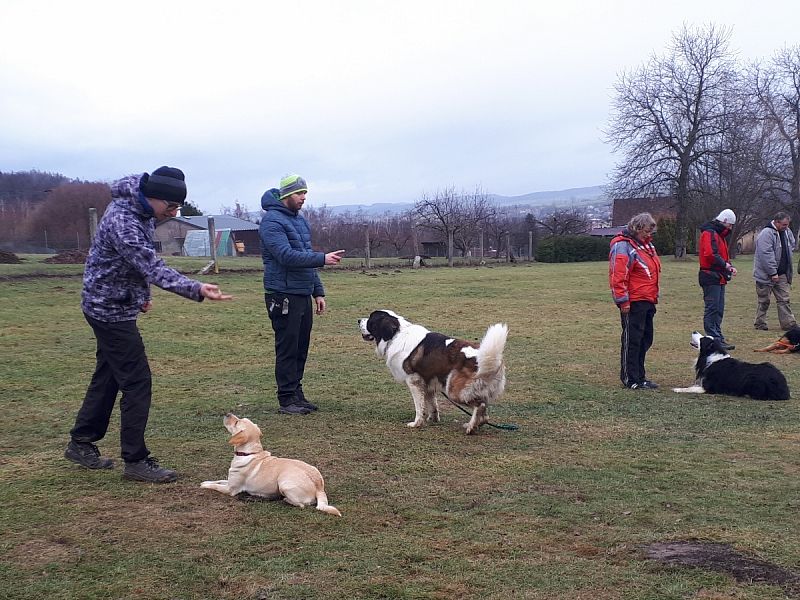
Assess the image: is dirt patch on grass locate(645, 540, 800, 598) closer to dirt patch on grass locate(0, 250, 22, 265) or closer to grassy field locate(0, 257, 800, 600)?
grassy field locate(0, 257, 800, 600)

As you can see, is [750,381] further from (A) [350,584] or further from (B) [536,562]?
(A) [350,584]

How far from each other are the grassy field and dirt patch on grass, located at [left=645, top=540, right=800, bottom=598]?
63mm

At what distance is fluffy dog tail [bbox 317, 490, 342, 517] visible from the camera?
4.19 m

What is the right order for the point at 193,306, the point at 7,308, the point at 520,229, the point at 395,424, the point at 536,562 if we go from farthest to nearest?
the point at 520,229 → the point at 193,306 → the point at 7,308 → the point at 395,424 → the point at 536,562

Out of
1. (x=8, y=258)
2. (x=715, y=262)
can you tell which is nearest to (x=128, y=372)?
(x=715, y=262)

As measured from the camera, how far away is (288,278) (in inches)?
264

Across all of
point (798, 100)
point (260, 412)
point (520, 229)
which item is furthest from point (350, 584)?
point (798, 100)

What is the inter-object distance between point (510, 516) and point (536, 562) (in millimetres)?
652

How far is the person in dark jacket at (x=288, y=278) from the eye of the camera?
21.7ft

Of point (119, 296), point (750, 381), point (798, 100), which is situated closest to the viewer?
point (119, 296)

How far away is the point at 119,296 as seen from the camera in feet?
15.0

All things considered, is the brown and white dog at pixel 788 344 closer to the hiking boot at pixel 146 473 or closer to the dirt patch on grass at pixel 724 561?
the dirt patch on grass at pixel 724 561

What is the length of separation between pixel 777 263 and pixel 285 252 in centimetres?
933

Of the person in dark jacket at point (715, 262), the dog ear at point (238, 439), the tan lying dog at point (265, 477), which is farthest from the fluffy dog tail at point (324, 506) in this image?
the person in dark jacket at point (715, 262)
